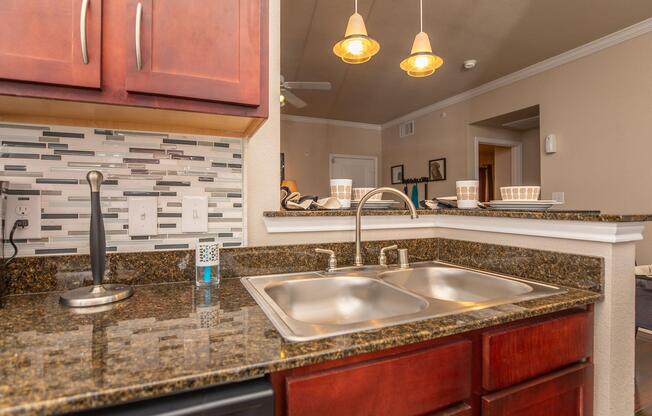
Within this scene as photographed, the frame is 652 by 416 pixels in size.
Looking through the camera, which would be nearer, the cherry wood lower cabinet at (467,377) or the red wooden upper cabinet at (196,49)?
the cherry wood lower cabinet at (467,377)

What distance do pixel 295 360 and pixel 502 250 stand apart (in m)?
0.96

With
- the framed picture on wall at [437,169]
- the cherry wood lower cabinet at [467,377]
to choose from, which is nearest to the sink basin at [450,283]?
the cherry wood lower cabinet at [467,377]

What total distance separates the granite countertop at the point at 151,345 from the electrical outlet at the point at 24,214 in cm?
17

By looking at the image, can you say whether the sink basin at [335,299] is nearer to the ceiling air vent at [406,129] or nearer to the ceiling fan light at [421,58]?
the ceiling fan light at [421,58]

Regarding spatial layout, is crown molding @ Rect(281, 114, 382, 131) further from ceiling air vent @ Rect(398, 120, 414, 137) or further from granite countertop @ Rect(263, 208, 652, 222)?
granite countertop @ Rect(263, 208, 652, 222)

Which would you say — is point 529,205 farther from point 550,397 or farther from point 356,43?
point 356,43

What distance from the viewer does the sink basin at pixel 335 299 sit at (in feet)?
3.56

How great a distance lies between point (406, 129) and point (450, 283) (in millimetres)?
4475

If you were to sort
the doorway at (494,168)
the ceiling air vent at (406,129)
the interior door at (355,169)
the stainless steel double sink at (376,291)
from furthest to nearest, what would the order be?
the interior door at (355,169) < the ceiling air vent at (406,129) < the doorway at (494,168) < the stainless steel double sink at (376,291)

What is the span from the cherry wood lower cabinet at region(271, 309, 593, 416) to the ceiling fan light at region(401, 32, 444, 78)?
154 cm

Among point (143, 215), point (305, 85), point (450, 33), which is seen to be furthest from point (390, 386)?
point (450, 33)

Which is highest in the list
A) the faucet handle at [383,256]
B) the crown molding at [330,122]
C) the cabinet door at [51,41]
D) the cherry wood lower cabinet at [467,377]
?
the crown molding at [330,122]

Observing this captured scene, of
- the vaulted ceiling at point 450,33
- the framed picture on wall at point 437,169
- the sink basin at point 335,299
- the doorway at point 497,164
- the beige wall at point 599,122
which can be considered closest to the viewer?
the sink basin at point 335,299

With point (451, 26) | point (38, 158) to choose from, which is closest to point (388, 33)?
point (451, 26)
